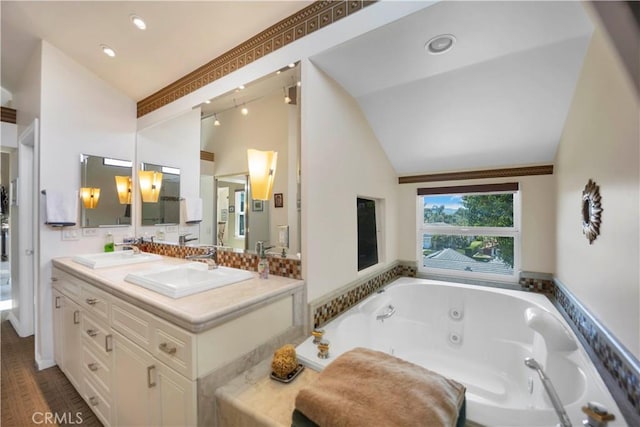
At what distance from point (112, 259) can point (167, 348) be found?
1434 mm

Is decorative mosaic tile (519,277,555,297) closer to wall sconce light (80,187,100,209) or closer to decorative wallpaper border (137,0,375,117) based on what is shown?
decorative wallpaper border (137,0,375,117)

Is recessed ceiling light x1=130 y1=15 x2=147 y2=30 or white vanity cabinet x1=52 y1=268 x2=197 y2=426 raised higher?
recessed ceiling light x1=130 y1=15 x2=147 y2=30

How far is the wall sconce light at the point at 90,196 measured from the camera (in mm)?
2441

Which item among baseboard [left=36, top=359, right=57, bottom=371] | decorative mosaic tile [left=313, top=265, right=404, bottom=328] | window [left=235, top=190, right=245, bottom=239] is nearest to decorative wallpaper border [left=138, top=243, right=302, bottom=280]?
window [left=235, top=190, right=245, bottom=239]

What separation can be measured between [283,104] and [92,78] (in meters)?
2.12

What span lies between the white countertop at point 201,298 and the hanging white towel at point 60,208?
75cm

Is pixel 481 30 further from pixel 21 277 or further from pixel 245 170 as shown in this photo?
pixel 21 277

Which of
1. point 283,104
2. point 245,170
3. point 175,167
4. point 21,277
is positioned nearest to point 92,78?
point 175,167

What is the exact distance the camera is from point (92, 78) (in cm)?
250

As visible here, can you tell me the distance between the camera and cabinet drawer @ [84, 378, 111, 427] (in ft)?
5.16

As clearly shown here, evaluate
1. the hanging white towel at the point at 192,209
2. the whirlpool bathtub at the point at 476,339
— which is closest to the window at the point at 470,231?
the whirlpool bathtub at the point at 476,339

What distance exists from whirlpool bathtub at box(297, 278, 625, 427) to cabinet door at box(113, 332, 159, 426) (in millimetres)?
726

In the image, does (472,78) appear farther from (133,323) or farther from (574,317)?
(133,323)

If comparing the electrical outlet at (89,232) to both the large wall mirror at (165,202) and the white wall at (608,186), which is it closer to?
the large wall mirror at (165,202)
